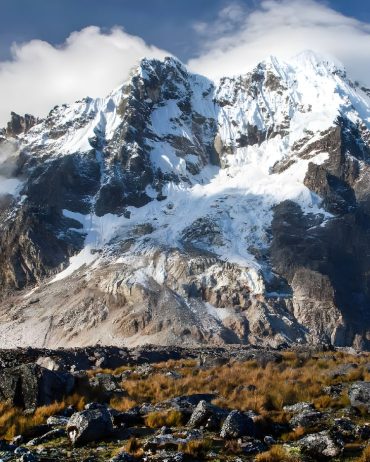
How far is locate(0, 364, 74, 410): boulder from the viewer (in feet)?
58.0

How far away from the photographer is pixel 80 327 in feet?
522

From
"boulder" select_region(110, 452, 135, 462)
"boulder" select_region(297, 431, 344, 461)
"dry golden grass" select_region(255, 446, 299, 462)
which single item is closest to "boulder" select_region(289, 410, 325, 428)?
"boulder" select_region(297, 431, 344, 461)

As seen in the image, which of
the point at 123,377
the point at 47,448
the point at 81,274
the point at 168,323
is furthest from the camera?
the point at 81,274

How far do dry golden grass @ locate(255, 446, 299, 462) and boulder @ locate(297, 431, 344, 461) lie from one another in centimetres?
59

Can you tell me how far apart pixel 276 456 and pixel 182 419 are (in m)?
4.10

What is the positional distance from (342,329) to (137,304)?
6000cm

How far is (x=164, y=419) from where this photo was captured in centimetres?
1595

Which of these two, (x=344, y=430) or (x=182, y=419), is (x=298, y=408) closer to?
(x=344, y=430)

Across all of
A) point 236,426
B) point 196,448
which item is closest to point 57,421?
point 196,448

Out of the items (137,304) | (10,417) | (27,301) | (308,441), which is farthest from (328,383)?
(27,301)

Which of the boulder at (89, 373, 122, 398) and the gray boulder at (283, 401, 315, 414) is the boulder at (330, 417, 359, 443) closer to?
the gray boulder at (283, 401, 315, 414)

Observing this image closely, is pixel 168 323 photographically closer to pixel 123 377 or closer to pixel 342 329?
pixel 342 329

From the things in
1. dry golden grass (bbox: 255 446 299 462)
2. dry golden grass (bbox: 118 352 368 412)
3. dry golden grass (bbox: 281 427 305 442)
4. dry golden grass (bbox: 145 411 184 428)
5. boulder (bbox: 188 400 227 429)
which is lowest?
dry golden grass (bbox: 118 352 368 412)

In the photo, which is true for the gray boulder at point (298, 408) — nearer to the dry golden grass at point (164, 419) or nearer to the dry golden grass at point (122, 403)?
the dry golden grass at point (164, 419)
